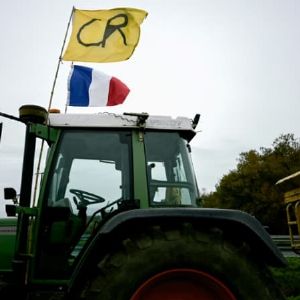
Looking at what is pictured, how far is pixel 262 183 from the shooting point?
4481 cm

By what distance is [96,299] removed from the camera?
8.59 feet

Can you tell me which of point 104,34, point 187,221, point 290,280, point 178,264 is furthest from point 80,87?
point 290,280

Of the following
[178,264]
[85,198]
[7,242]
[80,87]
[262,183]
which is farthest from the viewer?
[262,183]

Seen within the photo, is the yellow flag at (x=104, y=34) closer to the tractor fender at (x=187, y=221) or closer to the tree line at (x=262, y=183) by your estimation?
the tractor fender at (x=187, y=221)

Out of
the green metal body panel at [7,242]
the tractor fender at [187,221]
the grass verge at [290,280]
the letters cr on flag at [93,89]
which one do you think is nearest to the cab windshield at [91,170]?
the tractor fender at [187,221]

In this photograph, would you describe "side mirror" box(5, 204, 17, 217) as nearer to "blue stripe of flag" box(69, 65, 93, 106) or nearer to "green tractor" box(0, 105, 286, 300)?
"green tractor" box(0, 105, 286, 300)

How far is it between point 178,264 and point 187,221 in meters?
0.28

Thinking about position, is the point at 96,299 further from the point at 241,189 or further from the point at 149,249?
the point at 241,189

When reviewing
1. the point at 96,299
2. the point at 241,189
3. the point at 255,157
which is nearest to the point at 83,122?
the point at 96,299

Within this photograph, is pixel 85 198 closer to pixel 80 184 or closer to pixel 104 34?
pixel 80 184

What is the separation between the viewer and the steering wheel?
11.6ft

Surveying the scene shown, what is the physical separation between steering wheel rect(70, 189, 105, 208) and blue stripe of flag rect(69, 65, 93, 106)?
2.71 metres

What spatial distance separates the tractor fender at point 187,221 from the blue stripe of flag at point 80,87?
348 cm

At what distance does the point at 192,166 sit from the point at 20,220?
1541 millimetres
